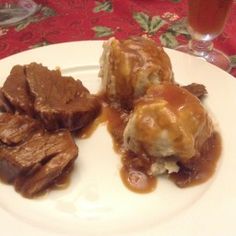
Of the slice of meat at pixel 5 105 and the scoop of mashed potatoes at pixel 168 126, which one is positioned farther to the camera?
the slice of meat at pixel 5 105

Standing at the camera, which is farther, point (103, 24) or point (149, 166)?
point (103, 24)

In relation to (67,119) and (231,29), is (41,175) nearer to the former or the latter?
(67,119)

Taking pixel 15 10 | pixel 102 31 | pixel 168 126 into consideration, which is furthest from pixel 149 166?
pixel 15 10

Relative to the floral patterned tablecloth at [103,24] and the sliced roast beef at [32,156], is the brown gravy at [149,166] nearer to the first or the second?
the sliced roast beef at [32,156]

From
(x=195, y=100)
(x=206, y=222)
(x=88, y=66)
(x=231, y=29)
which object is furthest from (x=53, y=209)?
(x=231, y=29)

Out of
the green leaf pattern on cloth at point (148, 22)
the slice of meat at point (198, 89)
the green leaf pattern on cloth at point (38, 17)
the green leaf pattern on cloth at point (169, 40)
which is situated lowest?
the green leaf pattern on cloth at point (169, 40)

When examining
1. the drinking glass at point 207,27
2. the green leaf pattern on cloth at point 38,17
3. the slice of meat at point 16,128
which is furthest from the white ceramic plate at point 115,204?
the green leaf pattern on cloth at point 38,17

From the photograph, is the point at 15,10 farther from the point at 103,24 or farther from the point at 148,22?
the point at 148,22
